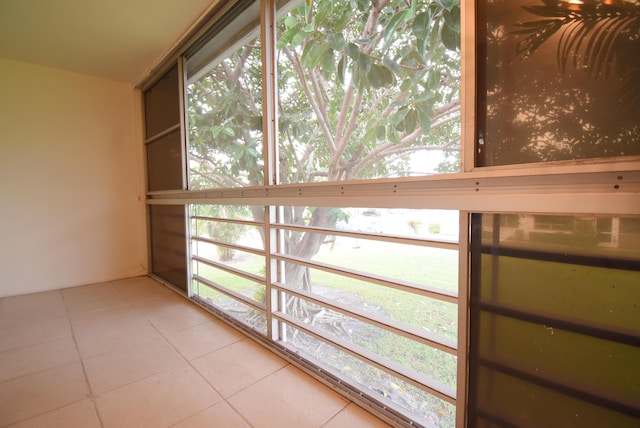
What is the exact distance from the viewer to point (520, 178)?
32.9 inches

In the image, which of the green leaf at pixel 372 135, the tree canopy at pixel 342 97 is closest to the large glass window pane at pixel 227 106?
the tree canopy at pixel 342 97

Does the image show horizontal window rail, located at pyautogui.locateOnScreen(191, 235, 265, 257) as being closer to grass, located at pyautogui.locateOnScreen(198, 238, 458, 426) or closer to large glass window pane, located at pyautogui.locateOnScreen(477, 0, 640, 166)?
grass, located at pyautogui.locateOnScreen(198, 238, 458, 426)

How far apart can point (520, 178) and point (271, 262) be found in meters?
1.50

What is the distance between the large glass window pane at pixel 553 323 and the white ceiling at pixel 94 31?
2568 mm

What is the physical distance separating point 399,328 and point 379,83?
4.58 ft

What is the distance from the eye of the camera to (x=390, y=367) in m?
1.28

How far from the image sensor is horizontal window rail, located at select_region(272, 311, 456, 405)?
1109mm

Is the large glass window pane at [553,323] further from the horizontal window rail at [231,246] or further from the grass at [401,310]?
the horizontal window rail at [231,246]

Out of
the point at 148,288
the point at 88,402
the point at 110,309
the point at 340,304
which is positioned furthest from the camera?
the point at 148,288

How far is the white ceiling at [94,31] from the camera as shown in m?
2.02

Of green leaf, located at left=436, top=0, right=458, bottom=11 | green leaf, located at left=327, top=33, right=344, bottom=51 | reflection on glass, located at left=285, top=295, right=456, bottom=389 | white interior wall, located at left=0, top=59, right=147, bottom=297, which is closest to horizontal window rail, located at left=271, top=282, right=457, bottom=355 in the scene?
reflection on glass, located at left=285, top=295, right=456, bottom=389

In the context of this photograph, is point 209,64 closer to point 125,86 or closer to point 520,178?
point 125,86

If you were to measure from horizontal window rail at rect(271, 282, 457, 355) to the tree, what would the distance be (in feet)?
2.50

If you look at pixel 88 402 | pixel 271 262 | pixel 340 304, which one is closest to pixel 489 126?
pixel 340 304
